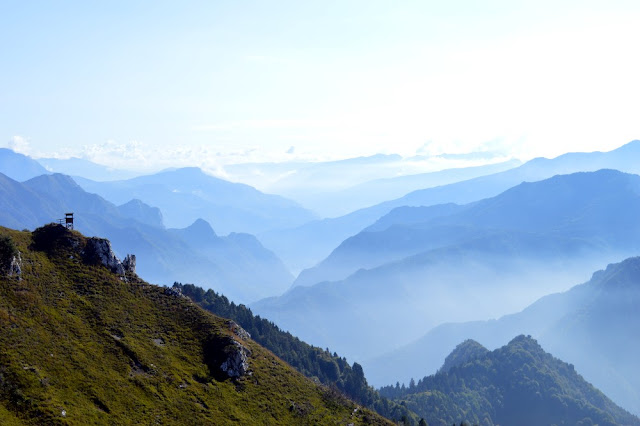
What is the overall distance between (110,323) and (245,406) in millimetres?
32439

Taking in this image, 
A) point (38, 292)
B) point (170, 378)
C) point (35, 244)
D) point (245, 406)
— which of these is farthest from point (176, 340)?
point (35, 244)

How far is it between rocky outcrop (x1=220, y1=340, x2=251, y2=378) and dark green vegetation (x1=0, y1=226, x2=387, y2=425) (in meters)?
0.44

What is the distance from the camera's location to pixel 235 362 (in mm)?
119062

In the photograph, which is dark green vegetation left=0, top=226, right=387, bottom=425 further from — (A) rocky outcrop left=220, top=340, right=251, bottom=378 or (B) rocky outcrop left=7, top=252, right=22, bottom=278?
(B) rocky outcrop left=7, top=252, right=22, bottom=278

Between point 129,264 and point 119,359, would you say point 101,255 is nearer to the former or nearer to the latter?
point 129,264

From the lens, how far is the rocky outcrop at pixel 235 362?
386 ft

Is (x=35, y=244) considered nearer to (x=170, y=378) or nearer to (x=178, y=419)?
(x=170, y=378)

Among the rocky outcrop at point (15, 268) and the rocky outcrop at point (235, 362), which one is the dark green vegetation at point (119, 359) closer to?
the rocky outcrop at point (235, 362)

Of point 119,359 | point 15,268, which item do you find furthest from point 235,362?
point 15,268

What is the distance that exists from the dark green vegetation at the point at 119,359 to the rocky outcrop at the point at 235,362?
436 millimetres

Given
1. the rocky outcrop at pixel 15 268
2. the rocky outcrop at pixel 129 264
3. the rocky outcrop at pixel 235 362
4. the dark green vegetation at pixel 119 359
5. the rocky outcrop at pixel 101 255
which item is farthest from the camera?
the rocky outcrop at pixel 129 264

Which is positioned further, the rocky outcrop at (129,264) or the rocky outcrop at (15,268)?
the rocky outcrop at (129,264)

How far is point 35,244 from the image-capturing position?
121 metres

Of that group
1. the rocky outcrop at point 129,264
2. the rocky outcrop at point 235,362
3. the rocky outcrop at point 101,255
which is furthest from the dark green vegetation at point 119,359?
the rocky outcrop at point 129,264
